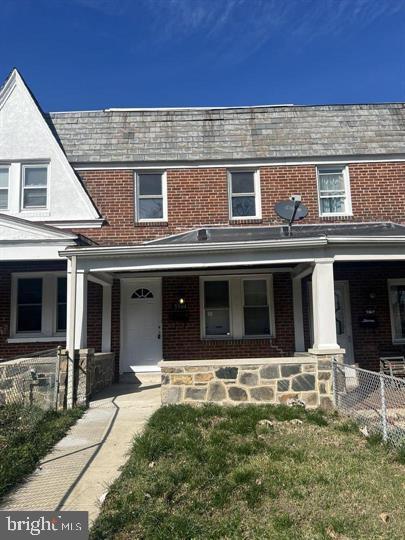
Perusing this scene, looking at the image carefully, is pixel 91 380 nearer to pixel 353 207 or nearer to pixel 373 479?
pixel 373 479

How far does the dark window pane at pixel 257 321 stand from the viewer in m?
11.3

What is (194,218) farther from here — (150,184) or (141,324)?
(141,324)

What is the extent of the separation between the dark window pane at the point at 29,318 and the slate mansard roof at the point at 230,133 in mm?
3821

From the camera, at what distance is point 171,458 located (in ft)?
17.7

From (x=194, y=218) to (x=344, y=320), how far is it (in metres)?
4.39

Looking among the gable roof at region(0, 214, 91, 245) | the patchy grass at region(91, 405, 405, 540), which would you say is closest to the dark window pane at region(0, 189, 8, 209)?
the gable roof at region(0, 214, 91, 245)

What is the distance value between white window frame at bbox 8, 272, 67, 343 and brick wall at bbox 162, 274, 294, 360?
100 inches

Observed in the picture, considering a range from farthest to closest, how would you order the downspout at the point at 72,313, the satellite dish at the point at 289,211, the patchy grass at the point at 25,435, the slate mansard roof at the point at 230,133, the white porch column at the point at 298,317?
the slate mansard roof at the point at 230,133 < the white porch column at the point at 298,317 < the satellite dish at the point at 289,211 < the downspout at the point at 72,313 < the patchy grass at the point at 25,435

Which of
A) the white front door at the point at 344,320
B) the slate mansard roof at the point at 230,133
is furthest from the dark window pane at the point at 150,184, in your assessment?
the white front door at the point at 344,320

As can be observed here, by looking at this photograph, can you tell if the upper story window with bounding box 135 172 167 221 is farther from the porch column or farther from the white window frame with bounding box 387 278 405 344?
the white window frame with bounding box 387 278 405 344

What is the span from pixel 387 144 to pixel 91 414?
381 inches

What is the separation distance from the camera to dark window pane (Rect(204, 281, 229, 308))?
11438 millimetres

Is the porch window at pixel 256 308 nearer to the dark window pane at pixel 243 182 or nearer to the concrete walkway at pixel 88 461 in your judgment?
the dark window pane at pixel 243 182

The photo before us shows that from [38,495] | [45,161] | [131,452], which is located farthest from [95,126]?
[38,495]
